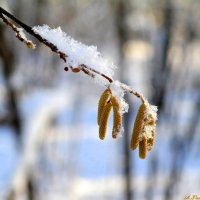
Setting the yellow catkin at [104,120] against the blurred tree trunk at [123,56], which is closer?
the yellow catkin at [104,120]

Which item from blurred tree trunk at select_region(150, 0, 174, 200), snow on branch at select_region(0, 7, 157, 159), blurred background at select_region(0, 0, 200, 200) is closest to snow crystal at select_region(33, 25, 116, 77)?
snow on branch at select_region(0, 7, 157, 159)

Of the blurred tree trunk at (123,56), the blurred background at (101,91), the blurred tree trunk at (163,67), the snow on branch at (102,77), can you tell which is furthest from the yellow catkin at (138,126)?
the blurred tree trunk at (123,56)

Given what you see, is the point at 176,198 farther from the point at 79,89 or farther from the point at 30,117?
the point at 79,89

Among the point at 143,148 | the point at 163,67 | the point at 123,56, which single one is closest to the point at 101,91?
the point at 123,56

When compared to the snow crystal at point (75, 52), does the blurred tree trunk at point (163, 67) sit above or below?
above

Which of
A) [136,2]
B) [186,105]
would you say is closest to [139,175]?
[136,2]

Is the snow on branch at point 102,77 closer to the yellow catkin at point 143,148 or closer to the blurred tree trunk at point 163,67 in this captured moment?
the yellow catkin at point 143,148
